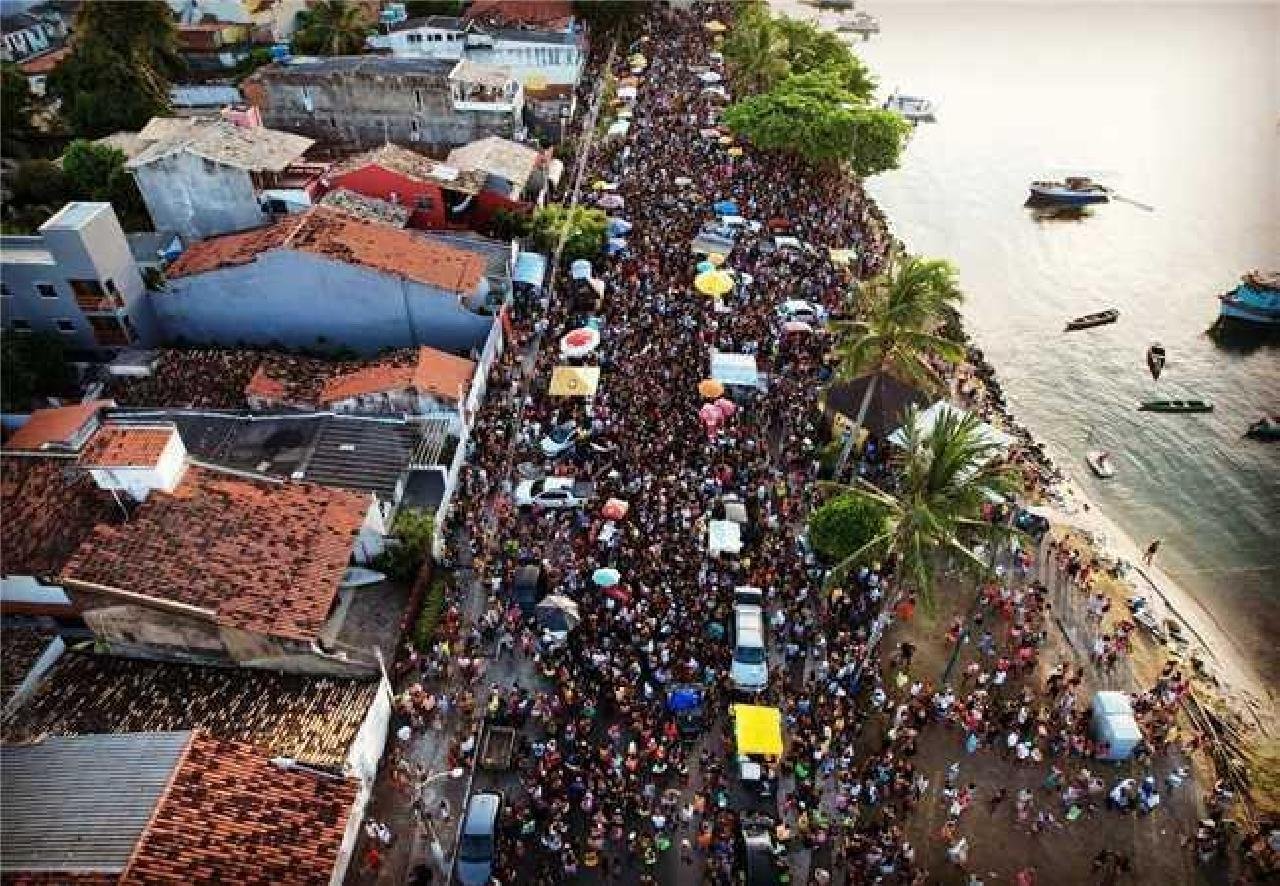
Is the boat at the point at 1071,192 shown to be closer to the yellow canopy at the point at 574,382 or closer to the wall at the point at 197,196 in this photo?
the yellow canopy at the point at 574,382

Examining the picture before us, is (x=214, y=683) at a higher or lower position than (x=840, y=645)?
higher

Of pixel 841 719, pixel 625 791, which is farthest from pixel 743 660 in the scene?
pixel 625 791

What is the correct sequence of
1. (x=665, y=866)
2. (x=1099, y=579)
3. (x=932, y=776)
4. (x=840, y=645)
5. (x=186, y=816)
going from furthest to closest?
(x=1099, y=579)
(x=840, y=645)
(x=932, y=776)
(x=665, y=866)
(x=186, y=816)

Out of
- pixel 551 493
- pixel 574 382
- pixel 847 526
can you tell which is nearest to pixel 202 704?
pixel 551 493

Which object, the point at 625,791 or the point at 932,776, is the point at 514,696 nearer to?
the point at 625,791

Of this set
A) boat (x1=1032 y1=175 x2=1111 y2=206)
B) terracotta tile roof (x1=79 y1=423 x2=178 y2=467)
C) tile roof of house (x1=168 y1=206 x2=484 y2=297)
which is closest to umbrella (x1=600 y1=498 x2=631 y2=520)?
tile roof of house (x1=168 y1=206 x2=484 y2=297)

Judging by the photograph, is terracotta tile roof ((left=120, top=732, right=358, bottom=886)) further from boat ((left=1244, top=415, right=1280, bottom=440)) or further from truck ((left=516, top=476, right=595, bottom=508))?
boat ((left=1244, top=415, right=1280, bottom=440))
